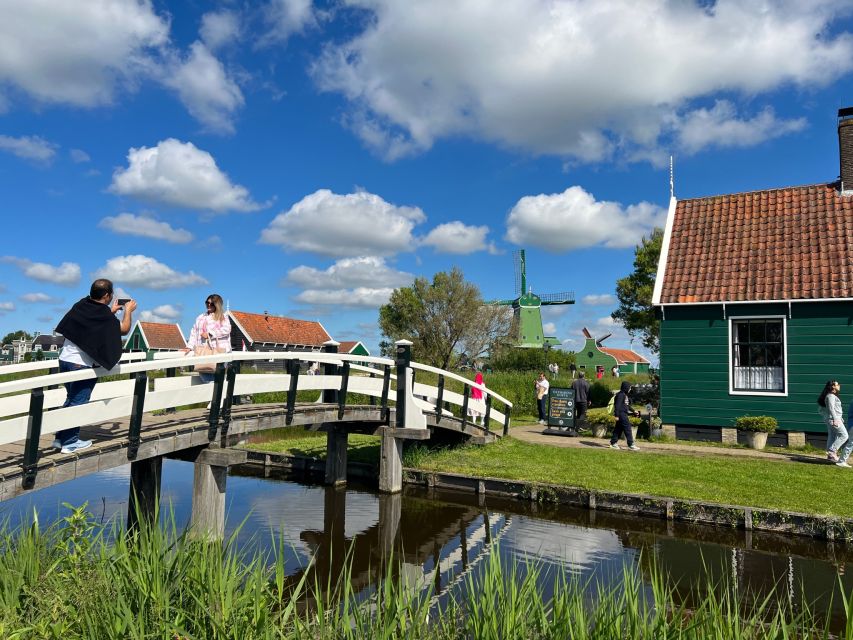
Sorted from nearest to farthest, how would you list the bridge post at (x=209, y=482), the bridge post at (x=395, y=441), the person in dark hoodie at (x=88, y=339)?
the person in dark hoodie at (x=88, y=339) → the bridge post at (x=209, y=482) → the bridge post at (x=395, y=441)

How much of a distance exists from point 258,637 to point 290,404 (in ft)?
17.3

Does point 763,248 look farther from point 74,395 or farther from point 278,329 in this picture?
point 278,329

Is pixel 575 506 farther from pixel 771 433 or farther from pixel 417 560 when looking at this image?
pixel 771 433

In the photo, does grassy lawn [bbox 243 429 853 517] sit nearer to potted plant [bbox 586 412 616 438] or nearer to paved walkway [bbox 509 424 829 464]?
paved walkway [bbox 509 424 829 464]

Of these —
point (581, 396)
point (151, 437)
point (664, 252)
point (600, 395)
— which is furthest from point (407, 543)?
point (600, 395)

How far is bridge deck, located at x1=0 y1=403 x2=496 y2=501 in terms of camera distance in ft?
17.7

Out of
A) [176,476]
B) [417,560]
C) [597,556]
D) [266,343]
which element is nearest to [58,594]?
[417,560]

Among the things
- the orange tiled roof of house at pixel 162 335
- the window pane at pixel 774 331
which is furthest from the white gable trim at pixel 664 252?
the orange tiled roof of house at pixel 162 335

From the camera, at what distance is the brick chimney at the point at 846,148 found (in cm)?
1470

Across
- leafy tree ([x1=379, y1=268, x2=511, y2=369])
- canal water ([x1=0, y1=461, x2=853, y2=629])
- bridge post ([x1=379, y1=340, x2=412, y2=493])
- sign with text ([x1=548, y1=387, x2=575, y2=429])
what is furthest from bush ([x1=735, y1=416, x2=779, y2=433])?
leafy tree ([x1=379, y1=268, x2=511, y2=369])

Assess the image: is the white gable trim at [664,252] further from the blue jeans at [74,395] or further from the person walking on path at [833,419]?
the blue jeans at [74,395]

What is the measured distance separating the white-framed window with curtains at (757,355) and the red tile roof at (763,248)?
0.70m

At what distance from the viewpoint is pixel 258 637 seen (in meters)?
3.38

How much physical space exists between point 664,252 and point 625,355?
57.9 metres
